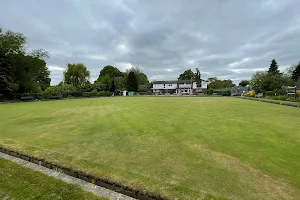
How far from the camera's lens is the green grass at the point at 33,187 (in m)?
2.17

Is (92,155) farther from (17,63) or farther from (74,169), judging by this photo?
(17,63)

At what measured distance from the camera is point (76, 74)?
49.4 m

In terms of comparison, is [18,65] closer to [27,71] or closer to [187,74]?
[27,71]

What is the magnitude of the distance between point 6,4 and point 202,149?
53.4ft

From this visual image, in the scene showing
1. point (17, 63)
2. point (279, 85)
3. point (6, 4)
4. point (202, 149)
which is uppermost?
point (6, 4)

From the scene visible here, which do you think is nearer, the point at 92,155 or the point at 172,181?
the point at 172,181

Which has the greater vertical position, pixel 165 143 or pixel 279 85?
pixel 279 85

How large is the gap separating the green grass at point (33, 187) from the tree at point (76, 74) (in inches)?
1996

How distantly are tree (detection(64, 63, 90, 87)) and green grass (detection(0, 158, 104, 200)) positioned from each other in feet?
166

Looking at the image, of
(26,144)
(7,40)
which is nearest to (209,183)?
(26,144)

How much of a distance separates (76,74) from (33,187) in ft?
170

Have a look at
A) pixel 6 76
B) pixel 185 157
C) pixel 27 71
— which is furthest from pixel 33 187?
pixel 27 71

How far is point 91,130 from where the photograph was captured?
6027mm

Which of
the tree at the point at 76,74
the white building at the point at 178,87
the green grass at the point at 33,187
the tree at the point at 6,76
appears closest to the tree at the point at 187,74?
the white building at the point at 178,87
